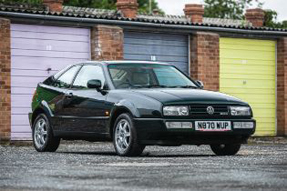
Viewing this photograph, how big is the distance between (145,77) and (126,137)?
1.27 metres

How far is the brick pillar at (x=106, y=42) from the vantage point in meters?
22.8

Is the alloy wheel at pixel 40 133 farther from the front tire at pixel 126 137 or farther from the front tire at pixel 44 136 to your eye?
the front tire at pixel 126 137

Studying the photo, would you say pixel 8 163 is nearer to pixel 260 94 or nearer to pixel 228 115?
pixel 228 115

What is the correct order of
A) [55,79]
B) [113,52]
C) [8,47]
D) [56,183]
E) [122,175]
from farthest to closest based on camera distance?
1. [113,52]
2. [8,47]
3. [55,79]
4. [122,175]
5. [56,183]

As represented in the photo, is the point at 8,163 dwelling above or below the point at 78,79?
below

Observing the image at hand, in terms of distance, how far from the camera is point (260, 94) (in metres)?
26.5

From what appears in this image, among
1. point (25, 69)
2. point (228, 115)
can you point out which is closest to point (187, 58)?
point (25, 69)

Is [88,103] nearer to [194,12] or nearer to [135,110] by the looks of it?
[135,110]

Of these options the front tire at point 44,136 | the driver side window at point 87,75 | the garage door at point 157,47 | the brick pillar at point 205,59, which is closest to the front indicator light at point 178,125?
the driver side window at point 87,75

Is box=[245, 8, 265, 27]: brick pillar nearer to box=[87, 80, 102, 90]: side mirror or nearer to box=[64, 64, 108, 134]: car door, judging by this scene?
box=[64, 64, 108, 134]: car door

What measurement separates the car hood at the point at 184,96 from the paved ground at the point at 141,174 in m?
0.99

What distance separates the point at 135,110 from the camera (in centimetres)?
1240

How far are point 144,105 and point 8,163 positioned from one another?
7.25 feet

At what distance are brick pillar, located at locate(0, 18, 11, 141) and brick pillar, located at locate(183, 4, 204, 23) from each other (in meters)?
12.9
